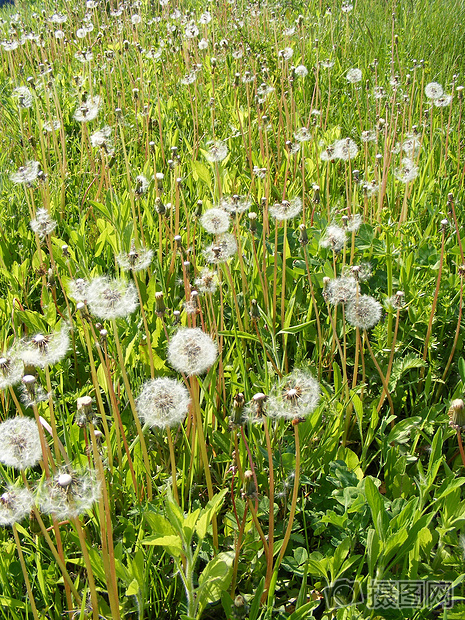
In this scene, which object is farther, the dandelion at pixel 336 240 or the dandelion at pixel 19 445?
the dandelion at pixel 336 240

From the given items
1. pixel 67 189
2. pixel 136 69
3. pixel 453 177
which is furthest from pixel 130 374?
pixel 136 69

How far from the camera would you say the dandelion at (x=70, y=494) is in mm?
904

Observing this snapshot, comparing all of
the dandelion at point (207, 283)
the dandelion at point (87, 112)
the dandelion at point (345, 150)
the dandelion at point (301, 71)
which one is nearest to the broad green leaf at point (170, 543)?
the dandelion at point (207, 283)

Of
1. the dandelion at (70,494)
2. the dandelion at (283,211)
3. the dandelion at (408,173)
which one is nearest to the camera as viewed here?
the dandelion at (70,494)

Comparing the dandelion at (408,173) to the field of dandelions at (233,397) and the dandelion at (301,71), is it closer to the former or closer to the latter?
the field of dandelions at (233,397)

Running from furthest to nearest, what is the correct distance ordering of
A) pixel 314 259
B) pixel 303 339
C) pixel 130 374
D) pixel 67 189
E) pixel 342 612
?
pixel 67 189 → pixel 314 259 → pixel 303 339 → pixel 130 374 → pixel 342 612

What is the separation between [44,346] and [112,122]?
8.98ft

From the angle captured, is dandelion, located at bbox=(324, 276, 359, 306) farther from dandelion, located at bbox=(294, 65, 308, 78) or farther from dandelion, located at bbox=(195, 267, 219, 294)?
dandelion, located at bbox=(294, 65, 308, 78)

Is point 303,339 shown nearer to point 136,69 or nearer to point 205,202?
point 205,202

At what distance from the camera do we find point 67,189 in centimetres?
288

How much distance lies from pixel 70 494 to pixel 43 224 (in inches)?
58.5

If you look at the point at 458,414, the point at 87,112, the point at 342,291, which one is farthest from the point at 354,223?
the point at 87,112

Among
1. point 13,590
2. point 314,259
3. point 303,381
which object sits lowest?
point 13,590

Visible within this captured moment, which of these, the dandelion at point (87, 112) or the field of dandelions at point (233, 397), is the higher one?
the dandelion at point (87, 112)
